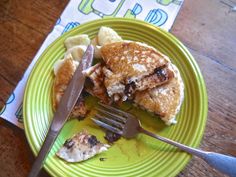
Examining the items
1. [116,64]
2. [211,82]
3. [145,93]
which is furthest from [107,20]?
[211,82]

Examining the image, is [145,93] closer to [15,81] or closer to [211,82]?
[211,82]

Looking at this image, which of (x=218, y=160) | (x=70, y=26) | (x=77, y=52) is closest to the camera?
(x=218, y=160)

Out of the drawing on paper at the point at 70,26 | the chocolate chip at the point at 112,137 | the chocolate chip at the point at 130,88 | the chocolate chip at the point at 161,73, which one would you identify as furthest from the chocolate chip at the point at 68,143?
the drawing on paper at the point at 70,26

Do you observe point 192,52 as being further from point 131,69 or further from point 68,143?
point 68,143

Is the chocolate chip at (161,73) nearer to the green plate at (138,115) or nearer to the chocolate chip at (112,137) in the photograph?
the green plate at (138,115)

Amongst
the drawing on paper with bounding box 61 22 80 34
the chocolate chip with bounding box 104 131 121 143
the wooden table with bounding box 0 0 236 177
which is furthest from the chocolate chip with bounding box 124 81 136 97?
the drawing on paper with bounding box 61 22 80 34

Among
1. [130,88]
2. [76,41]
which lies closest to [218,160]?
[130,88]

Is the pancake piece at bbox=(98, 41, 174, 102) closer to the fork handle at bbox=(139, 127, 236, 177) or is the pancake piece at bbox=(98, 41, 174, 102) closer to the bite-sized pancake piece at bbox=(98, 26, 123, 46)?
the bite-sized pancake piece at bbox=(98, 26, 123, 46)
